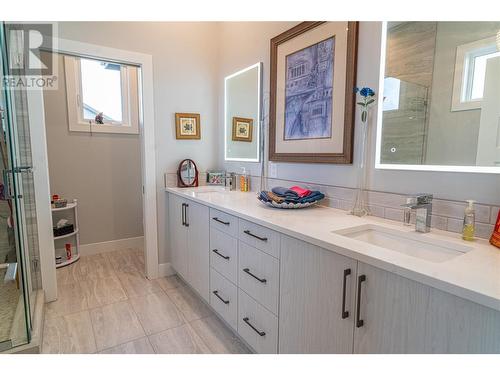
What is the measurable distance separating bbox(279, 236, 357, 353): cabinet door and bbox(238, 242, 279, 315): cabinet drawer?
61 mm

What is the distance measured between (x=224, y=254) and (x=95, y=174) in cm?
239

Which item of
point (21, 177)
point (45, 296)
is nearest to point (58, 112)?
point (21, 177)

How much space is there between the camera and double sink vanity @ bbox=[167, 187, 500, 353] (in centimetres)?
75

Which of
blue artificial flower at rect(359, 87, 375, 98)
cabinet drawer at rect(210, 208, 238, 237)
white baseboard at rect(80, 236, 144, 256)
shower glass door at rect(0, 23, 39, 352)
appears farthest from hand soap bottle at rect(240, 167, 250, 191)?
white baseboard at rect(80, 236, 144, 256)

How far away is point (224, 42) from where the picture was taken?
9.14 ft

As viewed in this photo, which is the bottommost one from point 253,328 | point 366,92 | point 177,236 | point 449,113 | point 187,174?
point 253,328

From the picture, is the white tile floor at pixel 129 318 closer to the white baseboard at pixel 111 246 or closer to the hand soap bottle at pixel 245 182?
the white baseboard at pixel 111 246

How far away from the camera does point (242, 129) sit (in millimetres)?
2604

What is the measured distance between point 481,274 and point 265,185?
66.4 inches

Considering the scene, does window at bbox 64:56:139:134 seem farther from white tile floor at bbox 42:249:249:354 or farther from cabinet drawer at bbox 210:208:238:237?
cabinet drawer at bbox 210:208:238:237

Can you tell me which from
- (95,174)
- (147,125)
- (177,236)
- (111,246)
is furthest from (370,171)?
(111,246)

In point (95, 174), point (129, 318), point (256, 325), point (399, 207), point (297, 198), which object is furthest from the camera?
point (95, 174)

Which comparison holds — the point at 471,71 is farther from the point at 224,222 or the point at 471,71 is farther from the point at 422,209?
the point at 224,222

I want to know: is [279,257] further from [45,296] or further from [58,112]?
[58,112]
